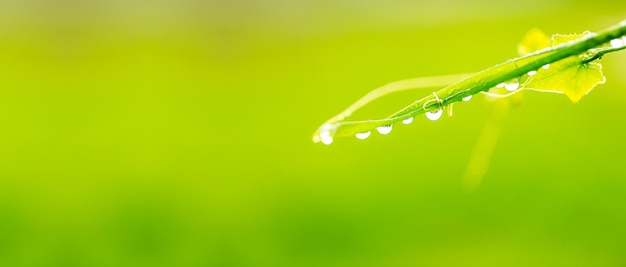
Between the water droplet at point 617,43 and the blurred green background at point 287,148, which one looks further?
the blurred green background at point 287,148

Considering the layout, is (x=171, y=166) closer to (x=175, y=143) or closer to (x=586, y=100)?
(x=175, y=143)

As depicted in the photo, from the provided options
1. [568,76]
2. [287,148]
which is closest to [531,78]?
[568,76]

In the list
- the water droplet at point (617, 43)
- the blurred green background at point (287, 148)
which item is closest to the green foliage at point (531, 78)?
the water droplet at point (617, 43)

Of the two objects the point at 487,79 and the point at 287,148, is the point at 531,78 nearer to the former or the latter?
the point at 487,79

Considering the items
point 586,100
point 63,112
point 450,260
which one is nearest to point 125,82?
point 63,112

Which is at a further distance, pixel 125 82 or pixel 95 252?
pixel 125 82

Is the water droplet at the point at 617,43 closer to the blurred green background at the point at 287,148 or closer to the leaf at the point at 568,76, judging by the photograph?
the leaf at the point at 568,76
